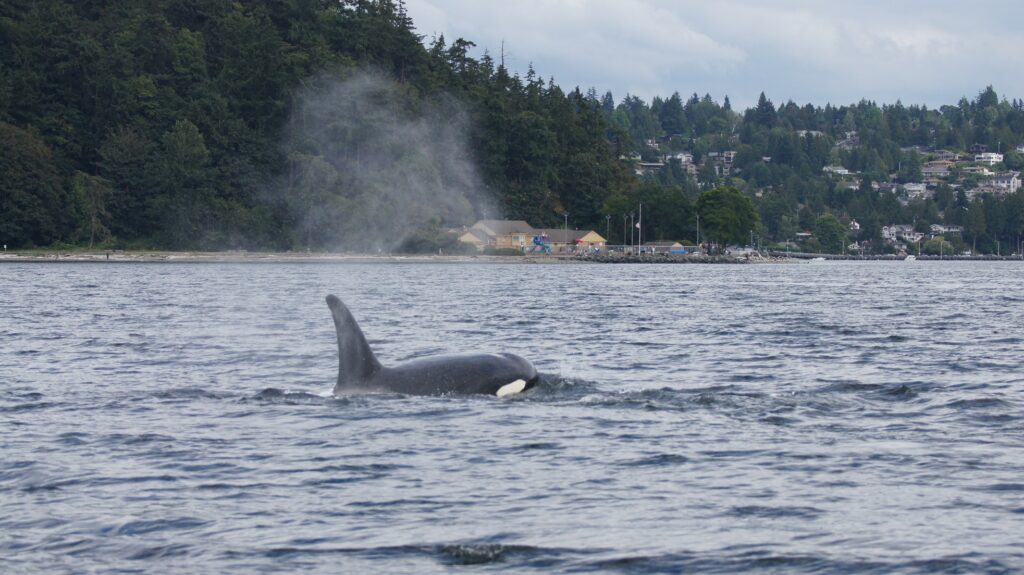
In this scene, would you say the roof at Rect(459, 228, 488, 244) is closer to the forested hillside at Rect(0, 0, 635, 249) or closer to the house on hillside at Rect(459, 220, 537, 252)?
the house on hillside at Rect(459, 220, 537, 252)

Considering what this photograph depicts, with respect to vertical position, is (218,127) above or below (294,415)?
above

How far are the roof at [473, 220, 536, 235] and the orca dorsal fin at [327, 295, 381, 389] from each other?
558ft

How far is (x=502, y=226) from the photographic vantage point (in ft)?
637

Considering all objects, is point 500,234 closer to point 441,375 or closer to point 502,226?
point 502,226

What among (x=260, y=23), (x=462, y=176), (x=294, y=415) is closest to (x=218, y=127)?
(x=260, y=23)

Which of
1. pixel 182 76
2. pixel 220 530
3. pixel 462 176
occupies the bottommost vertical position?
pixel 220 530

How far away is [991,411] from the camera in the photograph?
20641mm

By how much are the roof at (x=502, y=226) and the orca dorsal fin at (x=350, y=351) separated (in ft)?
558

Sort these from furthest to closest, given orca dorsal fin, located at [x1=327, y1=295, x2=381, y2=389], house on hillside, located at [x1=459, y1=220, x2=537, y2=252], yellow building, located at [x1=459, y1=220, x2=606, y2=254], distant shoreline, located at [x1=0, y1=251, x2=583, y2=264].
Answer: house on hillside, located at [x1=459, y1=220, x2=537, y2=252] → yellow building, located at [x1=459, y1=220, x2=606, y2=254] → distant shoreline, located at [x1=0, y1=251, x2=583, y2=264] → orca dorsal fin, located at [x1=327, y1=295, x2=381, y2=389]

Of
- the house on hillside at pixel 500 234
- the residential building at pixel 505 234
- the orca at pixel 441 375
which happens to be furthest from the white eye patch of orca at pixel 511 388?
the residential building at pixel 505 234

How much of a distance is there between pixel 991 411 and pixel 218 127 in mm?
158978

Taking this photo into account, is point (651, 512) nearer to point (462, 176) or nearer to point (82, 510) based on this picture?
point (82, 510)

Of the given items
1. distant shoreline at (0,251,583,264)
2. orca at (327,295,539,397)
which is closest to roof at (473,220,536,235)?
distant shoreline at (0,251,583,264)

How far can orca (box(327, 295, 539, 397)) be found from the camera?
20641 millimetres
